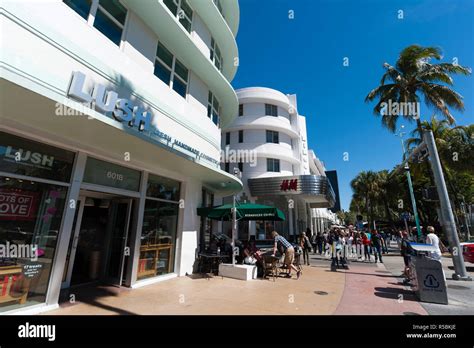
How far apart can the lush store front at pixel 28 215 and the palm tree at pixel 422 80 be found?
58.7 feet

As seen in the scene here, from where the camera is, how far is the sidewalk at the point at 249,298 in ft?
17.2

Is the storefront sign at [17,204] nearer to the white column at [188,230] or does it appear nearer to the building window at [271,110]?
the white column at [188,230]

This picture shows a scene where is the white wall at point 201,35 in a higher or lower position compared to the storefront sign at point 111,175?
higher

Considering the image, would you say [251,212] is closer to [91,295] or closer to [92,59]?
[91,295]

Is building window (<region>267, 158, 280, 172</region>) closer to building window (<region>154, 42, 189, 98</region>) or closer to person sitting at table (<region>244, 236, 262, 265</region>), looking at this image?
person sitting at table (<region>244, 236, 262, 265</region>)

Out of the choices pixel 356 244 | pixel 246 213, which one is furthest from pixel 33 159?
pixel 356 244

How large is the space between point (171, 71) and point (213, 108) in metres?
3.49

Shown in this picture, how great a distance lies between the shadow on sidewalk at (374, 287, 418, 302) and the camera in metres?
6.45

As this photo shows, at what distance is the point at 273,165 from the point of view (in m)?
23.6

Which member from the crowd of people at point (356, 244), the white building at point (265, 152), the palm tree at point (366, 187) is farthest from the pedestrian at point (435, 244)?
the palm tree at point (366, 187)

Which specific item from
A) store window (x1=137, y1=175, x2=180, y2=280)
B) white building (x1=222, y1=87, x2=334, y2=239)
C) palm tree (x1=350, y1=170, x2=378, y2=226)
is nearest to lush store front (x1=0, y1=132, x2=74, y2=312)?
store window (x1=137, y1=175, x2=180, y2=280)

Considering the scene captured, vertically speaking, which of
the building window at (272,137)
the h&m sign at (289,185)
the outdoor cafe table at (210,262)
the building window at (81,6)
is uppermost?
the building window at (272,137)

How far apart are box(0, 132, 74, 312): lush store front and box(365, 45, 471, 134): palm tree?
17.9 m
